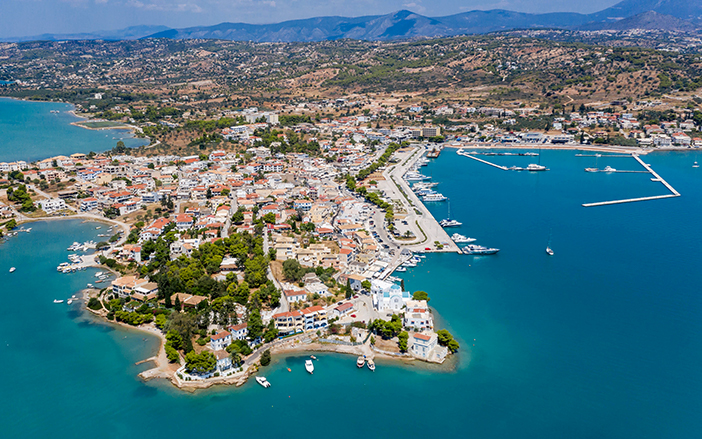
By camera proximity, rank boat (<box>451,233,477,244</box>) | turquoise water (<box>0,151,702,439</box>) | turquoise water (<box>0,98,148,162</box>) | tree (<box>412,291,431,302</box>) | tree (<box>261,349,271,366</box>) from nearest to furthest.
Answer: turquoise water (<box>0,151,702,439</box>) → tree (<box>261,349,271,366</box>) → tree (<box>412,291,431,302</box>) → boat (<box>451,233,477,244</box>) → turquoise water (<box>0,98,148,162</box>)

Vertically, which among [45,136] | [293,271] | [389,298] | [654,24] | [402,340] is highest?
[654,24]

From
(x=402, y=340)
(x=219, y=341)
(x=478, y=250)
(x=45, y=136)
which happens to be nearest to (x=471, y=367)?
A: (x=402, y=340)

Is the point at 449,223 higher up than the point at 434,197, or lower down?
higher up

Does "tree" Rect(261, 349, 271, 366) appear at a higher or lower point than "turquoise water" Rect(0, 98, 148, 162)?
higher

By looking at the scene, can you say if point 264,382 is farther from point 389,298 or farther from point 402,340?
point 389,298

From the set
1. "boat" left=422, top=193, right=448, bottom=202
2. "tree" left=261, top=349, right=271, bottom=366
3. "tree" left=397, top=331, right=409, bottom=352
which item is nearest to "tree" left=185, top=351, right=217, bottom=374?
"tree" left=261, top=349, right=271, bottom=366

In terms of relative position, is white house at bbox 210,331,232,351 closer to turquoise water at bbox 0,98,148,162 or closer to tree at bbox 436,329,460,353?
tree at bbox 436,329,460,353
